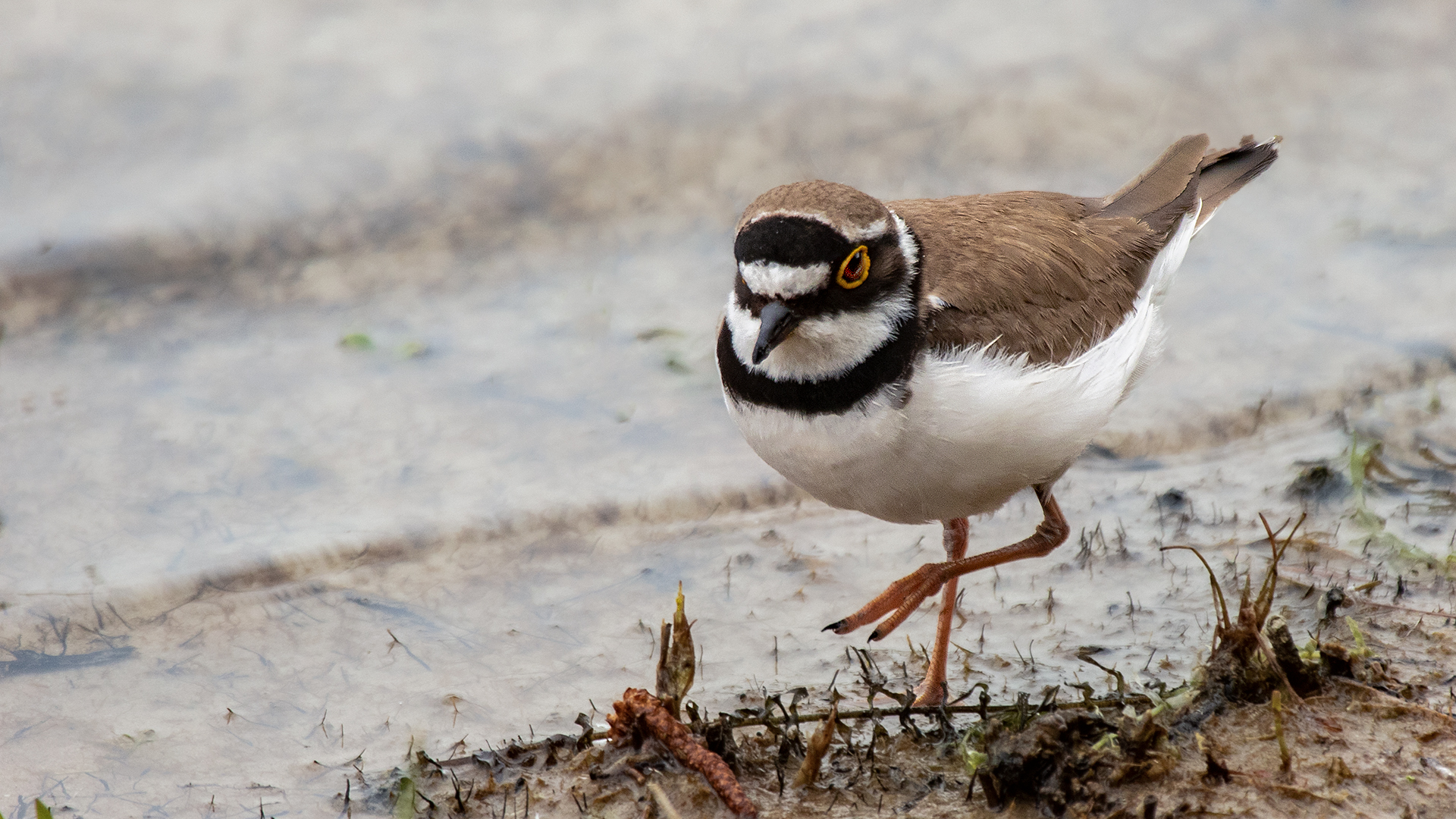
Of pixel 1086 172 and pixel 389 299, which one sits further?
pixel 1086 172

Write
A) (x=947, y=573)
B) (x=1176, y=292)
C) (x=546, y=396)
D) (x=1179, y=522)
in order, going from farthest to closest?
1. (x=1176, y=292)
2. (x=546, y=396)
3. (x=1179, y=522)
4. (x=947, y=573)

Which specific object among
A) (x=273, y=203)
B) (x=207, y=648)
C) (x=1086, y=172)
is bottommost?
(x=207, y=648)

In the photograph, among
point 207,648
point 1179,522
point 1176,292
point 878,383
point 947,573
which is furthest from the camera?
point 1176,292

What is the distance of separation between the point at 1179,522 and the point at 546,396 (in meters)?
3.16

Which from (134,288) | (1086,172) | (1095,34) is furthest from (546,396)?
(1095,34)

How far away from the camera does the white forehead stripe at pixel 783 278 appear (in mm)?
3875

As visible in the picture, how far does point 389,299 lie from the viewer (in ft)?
25.8

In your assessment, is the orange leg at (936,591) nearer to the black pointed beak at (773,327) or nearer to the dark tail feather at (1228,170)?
the black pointed beak at (773,327)

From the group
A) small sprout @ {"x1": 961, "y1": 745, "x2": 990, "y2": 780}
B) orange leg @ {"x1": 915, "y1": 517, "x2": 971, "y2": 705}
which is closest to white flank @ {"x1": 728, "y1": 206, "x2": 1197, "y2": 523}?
orange leg @ {"x1": 915, "y1": 517, "x2": 971, "y2": 705}

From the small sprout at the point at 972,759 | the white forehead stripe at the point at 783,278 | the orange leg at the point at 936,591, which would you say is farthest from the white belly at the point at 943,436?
the small sprout at the point at 972,759

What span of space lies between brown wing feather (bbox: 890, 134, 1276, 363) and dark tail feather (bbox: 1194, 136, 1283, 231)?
0.38 feet

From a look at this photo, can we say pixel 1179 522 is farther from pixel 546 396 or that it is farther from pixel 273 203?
pixel 273 203

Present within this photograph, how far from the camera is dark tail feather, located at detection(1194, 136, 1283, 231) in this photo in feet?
18.8

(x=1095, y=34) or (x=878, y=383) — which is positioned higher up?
(x=1095, y=34)
